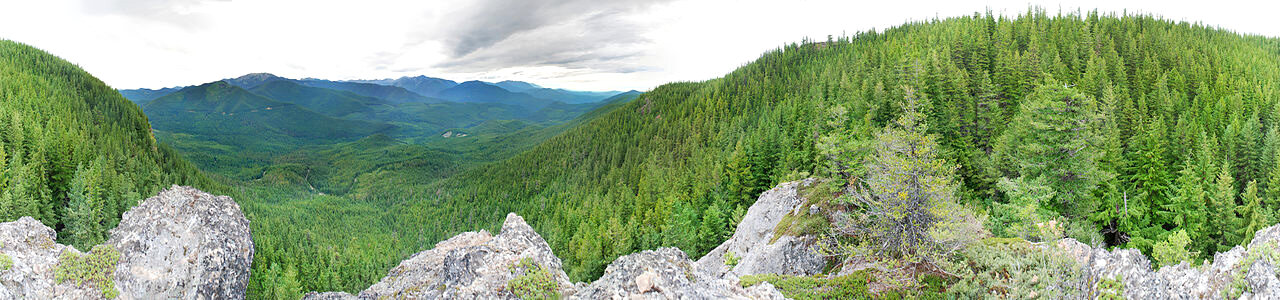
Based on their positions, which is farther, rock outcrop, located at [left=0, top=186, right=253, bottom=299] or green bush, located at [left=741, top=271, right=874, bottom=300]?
rock outcrop, located at [left=0, top=186, right=253, bottom=299]

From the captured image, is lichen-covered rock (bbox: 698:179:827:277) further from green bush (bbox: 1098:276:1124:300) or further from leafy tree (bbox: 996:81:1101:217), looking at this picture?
leafy tree (bbox: 996:81:1101:217)

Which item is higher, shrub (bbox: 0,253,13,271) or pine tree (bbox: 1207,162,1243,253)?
shrub (bbox: 0,253,13,271)

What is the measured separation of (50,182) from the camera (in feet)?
240

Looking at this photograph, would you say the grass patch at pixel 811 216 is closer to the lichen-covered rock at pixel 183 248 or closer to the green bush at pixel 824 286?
the green bush at pixel 824 286

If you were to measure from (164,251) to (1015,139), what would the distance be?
213ft

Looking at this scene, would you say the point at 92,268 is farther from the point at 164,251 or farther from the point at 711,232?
the point at 711,232

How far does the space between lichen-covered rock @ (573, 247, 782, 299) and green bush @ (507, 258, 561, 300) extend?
9.38 ft

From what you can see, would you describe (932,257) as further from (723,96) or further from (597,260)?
(723,96)

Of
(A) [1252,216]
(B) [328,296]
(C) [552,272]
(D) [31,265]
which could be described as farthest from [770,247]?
(D) [31,265]

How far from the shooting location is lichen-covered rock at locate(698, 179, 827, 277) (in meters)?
30.5

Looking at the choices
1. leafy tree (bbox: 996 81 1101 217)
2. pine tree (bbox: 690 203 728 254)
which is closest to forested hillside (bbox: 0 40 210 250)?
pine tree (bbox: 690 203 728 254)

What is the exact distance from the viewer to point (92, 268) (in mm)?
27656

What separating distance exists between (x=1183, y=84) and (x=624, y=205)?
304 ft

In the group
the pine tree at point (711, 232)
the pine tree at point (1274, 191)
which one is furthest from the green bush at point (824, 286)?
the pine tree at point (1274, 191)
